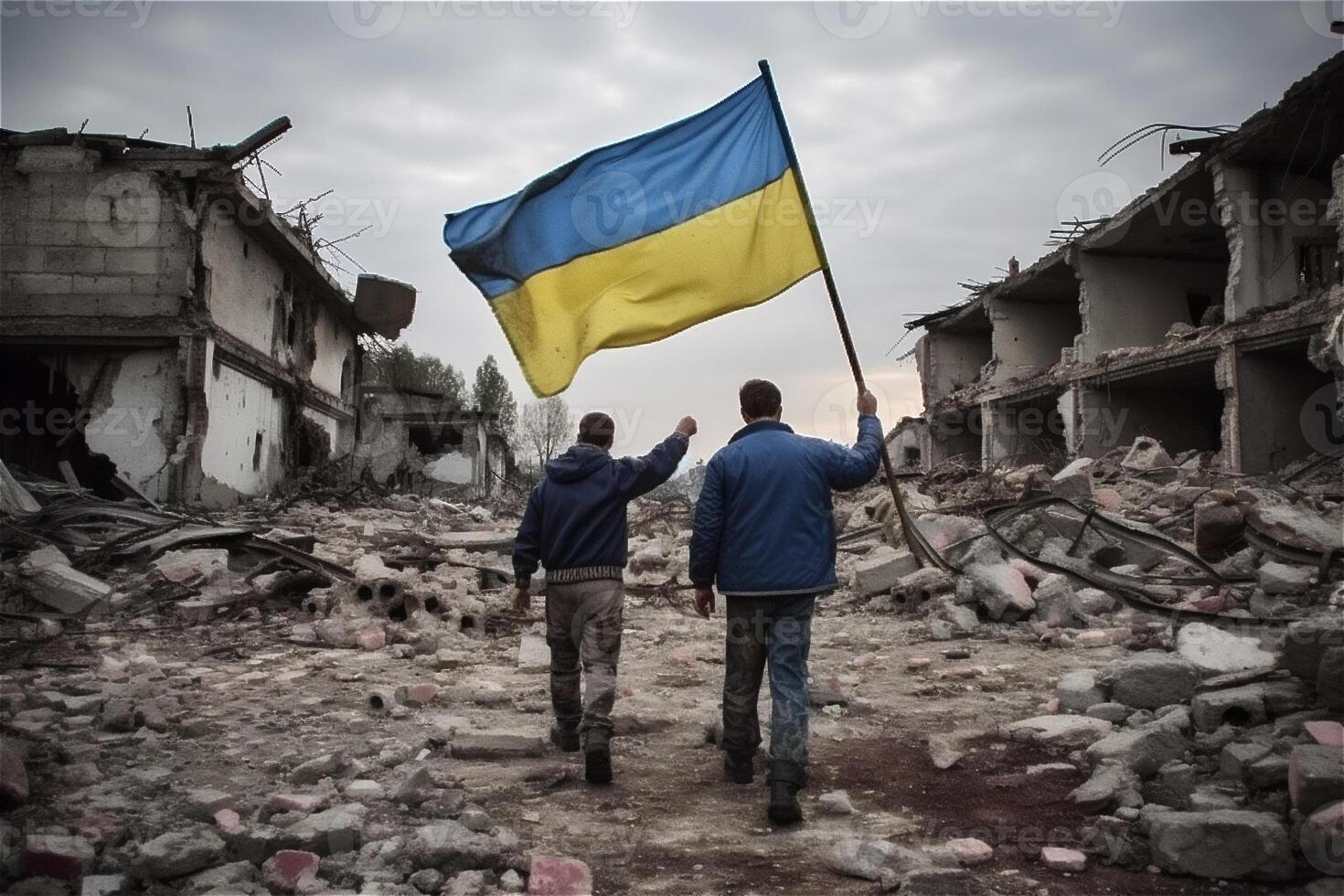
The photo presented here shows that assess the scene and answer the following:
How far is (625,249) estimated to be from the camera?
4.97 meters

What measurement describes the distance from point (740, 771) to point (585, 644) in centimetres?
93

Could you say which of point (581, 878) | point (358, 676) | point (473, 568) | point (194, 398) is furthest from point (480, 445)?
point (581, 878)

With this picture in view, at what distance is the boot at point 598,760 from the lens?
4062 millimetres

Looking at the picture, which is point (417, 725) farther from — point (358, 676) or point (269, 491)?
point (269, 491)

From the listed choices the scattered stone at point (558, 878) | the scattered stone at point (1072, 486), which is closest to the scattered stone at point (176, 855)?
the scattered stone at point (558, 878)

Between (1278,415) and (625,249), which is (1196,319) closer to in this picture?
(1278,415)

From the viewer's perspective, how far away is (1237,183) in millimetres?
14953

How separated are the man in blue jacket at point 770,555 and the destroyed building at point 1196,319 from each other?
10480mm

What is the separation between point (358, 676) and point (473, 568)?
14.4 ft

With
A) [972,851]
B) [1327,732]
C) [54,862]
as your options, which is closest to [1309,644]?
[1327,732]

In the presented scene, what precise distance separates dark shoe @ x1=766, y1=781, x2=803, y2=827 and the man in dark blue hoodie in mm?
1034

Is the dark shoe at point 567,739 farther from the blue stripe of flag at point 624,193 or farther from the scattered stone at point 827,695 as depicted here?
the blue stripe of flag at point 624,193

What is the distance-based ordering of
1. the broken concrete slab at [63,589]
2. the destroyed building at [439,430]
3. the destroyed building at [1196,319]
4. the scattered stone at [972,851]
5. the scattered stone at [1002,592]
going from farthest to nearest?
the destroyed building at [439,430], the destroyed building at [1196,319], the scattered stone at [1002,592], the broken concrete slab at [63,589], the scattered stone at [972,851]

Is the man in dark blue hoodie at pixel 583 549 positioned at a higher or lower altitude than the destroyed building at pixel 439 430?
lower
